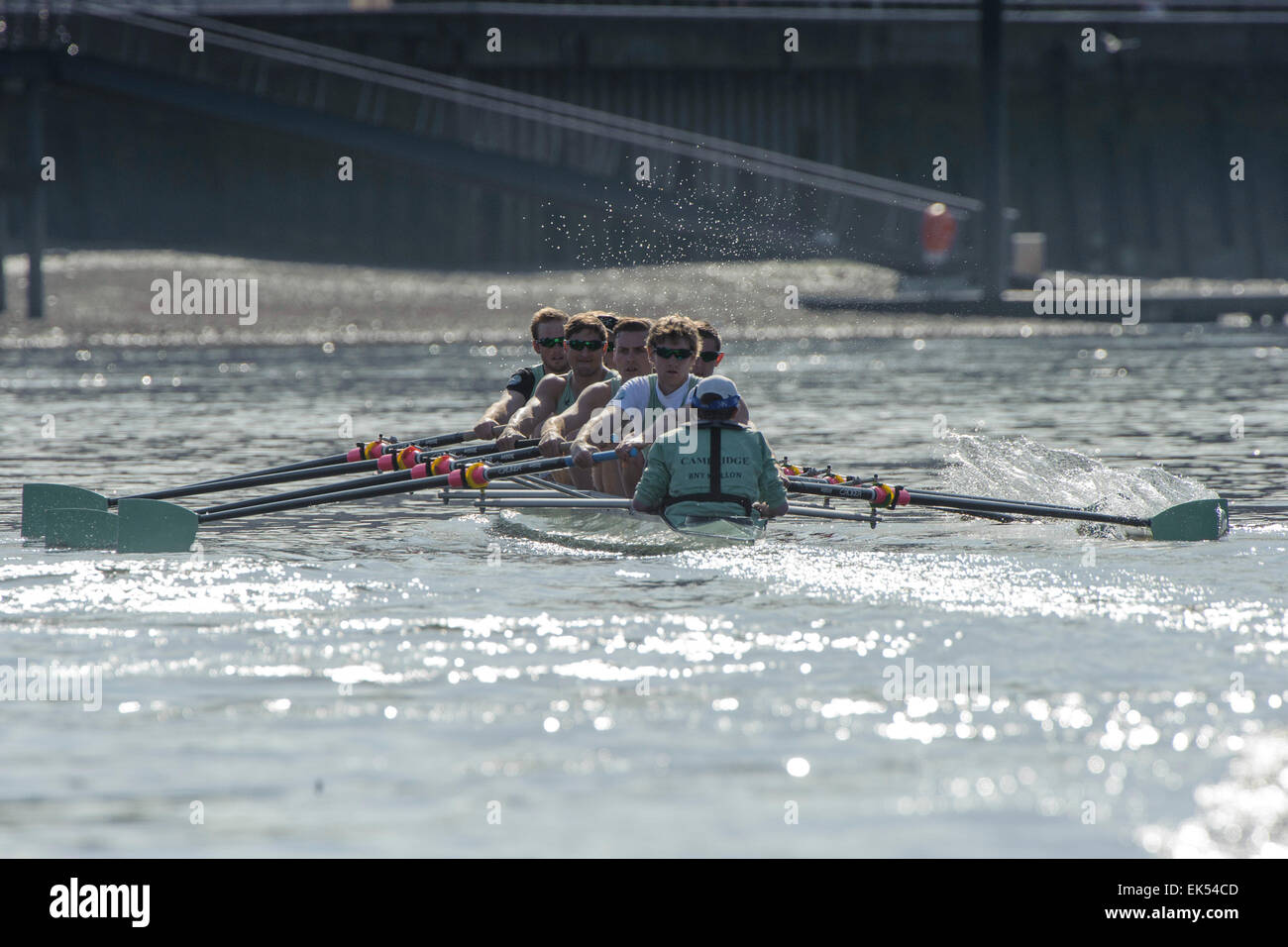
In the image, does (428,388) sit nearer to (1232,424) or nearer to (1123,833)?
(1232,424)

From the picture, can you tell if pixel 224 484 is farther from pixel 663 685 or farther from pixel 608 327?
pixel 663 685

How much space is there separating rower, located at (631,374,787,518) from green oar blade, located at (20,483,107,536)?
13.0 feet

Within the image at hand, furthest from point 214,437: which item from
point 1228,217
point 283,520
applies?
point 1228,217

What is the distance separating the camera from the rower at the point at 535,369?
15.2m

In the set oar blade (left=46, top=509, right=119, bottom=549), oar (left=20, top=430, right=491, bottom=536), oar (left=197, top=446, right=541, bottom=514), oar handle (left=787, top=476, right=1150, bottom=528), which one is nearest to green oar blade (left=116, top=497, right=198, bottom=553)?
oar blade (left=46, top=509, right=119, bottom=549)

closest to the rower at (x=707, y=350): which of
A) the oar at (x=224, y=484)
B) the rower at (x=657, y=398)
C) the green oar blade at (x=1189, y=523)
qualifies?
the rower at (x=657, y=398)

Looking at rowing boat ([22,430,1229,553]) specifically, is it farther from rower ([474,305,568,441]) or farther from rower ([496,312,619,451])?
rower ([474,305,568,441])

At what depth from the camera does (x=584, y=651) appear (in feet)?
31.6

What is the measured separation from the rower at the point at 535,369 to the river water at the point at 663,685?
2.69ft

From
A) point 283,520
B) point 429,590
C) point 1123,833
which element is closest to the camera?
point 1123,833

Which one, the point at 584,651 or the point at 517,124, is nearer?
the point at 584,651

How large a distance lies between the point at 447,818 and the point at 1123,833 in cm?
226

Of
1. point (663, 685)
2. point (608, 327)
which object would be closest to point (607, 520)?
point (608, 327)

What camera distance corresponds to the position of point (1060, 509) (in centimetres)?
1346
